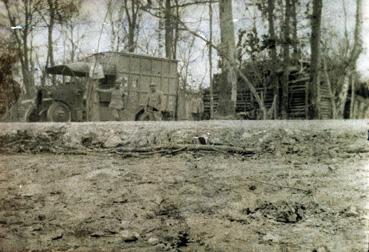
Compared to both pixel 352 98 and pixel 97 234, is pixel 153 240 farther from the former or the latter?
pixel 352 98

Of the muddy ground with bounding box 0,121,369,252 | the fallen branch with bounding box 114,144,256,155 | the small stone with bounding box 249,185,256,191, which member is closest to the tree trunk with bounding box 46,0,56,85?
the muddy ground with bounding box 0,121,369,252

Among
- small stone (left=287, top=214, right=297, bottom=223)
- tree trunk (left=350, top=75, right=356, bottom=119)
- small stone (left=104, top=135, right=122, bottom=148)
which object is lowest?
small stone (left=287, top=214, right=297, bottom=223)

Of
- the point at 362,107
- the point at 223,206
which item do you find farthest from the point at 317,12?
the point at 223,206

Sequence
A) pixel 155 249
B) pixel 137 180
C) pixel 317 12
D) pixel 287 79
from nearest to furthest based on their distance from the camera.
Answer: pixel 155 249, pixel 137 180, pixel 317 12, pixel 287 79

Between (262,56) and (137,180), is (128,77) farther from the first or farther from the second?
(262,56)

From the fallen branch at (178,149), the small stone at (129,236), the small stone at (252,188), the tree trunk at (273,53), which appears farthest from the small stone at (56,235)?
the tree trunk at (273,53)

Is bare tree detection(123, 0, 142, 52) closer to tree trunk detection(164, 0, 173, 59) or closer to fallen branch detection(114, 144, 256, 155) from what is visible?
tree trunk detection(164, 0, 173, 59)
